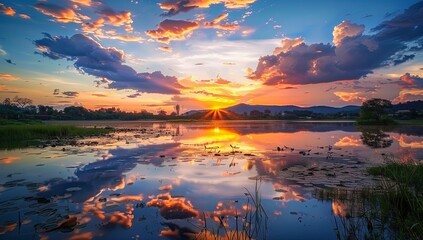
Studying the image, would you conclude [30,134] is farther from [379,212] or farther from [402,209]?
[402,209]

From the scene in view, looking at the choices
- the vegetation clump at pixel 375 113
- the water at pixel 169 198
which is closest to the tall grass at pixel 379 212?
the water at pixel 169 198

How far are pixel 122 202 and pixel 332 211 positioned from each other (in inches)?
274

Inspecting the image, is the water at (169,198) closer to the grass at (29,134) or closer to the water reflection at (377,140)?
the water reflection at (377,140)

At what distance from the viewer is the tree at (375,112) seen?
83375 millimetres

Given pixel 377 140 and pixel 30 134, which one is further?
pixel 30 134

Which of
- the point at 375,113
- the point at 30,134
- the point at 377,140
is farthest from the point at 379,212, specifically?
the point at 375,113

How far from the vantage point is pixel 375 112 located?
83.9 meters

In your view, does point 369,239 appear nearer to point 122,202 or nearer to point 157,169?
point 122,202

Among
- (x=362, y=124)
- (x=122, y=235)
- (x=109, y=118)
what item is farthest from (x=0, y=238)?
(x=109, y=118)

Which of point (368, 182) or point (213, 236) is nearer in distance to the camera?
point (213, 236)

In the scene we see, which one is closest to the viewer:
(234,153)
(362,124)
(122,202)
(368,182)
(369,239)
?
(369,239)

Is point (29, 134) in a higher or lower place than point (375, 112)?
lower

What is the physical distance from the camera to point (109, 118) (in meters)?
164

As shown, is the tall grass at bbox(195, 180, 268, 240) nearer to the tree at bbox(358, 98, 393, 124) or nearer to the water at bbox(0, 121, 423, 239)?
the water at bbox(0, 121, 423, 239)
